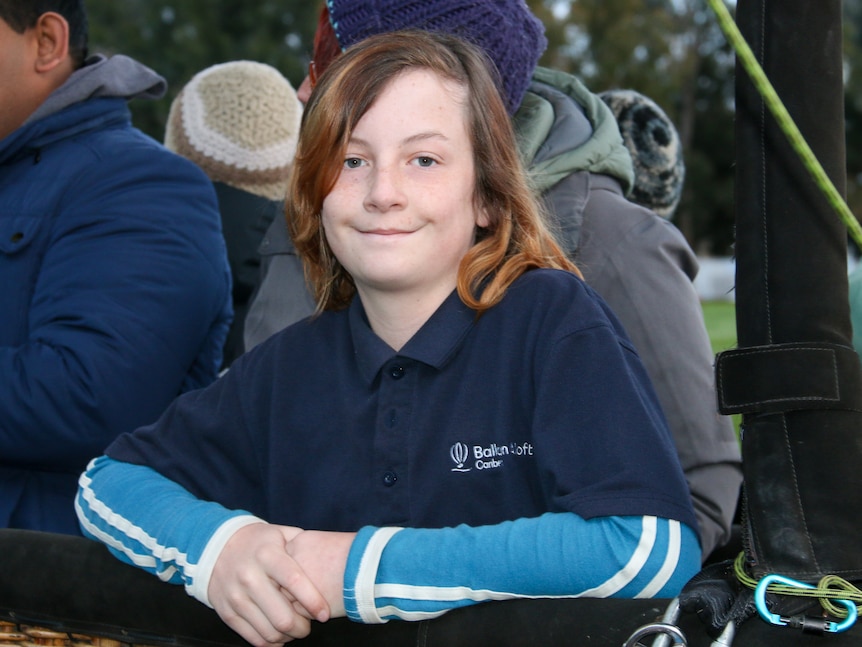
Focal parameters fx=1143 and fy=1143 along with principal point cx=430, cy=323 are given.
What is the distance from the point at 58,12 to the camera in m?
2.57

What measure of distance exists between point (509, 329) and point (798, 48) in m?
0.69

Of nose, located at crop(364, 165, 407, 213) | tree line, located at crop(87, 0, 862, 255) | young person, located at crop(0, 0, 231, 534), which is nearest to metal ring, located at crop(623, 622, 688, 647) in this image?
nose, located at crop(364, 165, 407, 213)

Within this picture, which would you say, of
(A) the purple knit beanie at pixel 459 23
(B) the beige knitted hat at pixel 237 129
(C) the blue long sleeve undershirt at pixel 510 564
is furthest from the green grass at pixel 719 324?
(C) the blue long sleeve undershirt at pixel 510 564

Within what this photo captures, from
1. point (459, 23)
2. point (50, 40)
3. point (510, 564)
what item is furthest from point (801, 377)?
point (50, 40)

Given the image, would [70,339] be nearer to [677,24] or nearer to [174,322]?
[174,322]

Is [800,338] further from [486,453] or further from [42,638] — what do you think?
[42,638]

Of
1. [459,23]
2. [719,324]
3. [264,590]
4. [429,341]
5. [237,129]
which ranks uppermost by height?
[459,23]

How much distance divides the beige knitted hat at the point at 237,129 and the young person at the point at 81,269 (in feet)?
3.75

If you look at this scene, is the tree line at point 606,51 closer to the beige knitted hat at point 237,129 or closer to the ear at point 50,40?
the beige knitted hat at point 237,129

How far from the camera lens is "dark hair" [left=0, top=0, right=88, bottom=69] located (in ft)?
8.14

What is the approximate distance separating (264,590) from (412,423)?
0.32 m

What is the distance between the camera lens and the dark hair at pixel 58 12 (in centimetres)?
248

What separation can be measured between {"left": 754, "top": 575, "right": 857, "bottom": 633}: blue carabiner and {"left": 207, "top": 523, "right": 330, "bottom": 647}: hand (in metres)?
0.51

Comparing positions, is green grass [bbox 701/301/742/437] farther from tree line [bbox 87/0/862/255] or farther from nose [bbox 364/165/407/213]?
nose [bbox 364/165/407/213]
